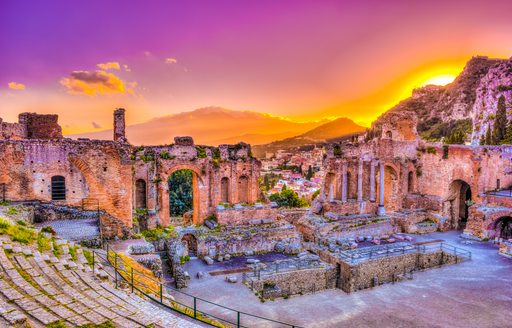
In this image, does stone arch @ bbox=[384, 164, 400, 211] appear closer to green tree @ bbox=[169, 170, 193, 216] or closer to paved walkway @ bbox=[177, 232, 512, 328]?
paved walkway @ bbox=[177, 232, 512, 328]

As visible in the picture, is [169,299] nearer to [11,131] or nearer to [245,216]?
[245,216]

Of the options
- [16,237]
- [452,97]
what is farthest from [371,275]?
[452,97]

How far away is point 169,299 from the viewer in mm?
10625

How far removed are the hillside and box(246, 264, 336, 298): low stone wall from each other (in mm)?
55468

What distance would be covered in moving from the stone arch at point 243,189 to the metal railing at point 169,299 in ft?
38.7

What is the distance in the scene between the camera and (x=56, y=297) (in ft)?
24.6

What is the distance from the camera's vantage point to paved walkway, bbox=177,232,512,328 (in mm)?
14305

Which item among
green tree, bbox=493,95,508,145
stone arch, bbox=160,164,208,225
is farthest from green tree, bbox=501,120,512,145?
stone arch, bbox=160,164,208,225

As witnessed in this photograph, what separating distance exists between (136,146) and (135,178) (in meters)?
2.16

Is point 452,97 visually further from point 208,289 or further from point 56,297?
point 56,297

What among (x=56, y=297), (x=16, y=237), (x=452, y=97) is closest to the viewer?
(x=56, y=297)

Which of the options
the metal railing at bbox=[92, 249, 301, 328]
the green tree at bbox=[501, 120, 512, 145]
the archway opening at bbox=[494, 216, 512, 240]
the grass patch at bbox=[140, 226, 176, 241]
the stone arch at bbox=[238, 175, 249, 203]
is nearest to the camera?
the metal railing at bbox=[92, 249, 301, 328]

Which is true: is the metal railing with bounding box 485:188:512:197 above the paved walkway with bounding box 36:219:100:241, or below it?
above

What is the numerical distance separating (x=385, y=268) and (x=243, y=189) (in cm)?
1136
